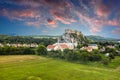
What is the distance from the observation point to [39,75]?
33312 millimetres

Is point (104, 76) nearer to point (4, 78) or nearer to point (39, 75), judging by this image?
Result: point (39, 75)

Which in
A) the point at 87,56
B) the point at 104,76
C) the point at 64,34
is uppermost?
the point at 64,34

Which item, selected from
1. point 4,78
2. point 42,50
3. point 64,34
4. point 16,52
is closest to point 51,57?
point 42,50

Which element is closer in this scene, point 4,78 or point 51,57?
point 4,78

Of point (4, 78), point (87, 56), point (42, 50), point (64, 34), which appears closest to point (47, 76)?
point (4, 78)

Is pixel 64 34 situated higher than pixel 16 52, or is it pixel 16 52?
pixel 64 34

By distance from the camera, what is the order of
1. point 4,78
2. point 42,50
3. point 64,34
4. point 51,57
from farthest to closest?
point 64,34 → point 42,50 → point 51,57 → point 4,78

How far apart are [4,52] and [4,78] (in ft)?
94.5

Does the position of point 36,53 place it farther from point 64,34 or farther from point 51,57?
point 64,34

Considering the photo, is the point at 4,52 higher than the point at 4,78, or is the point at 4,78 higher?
the point at 4,52

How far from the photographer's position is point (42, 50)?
60.7 metres

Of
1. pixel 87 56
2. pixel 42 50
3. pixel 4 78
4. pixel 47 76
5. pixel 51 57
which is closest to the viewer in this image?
pixel 4 78

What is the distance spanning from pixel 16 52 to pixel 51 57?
1146 centimetres

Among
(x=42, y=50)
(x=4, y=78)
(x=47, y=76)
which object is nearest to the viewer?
(x=4, y=78)
